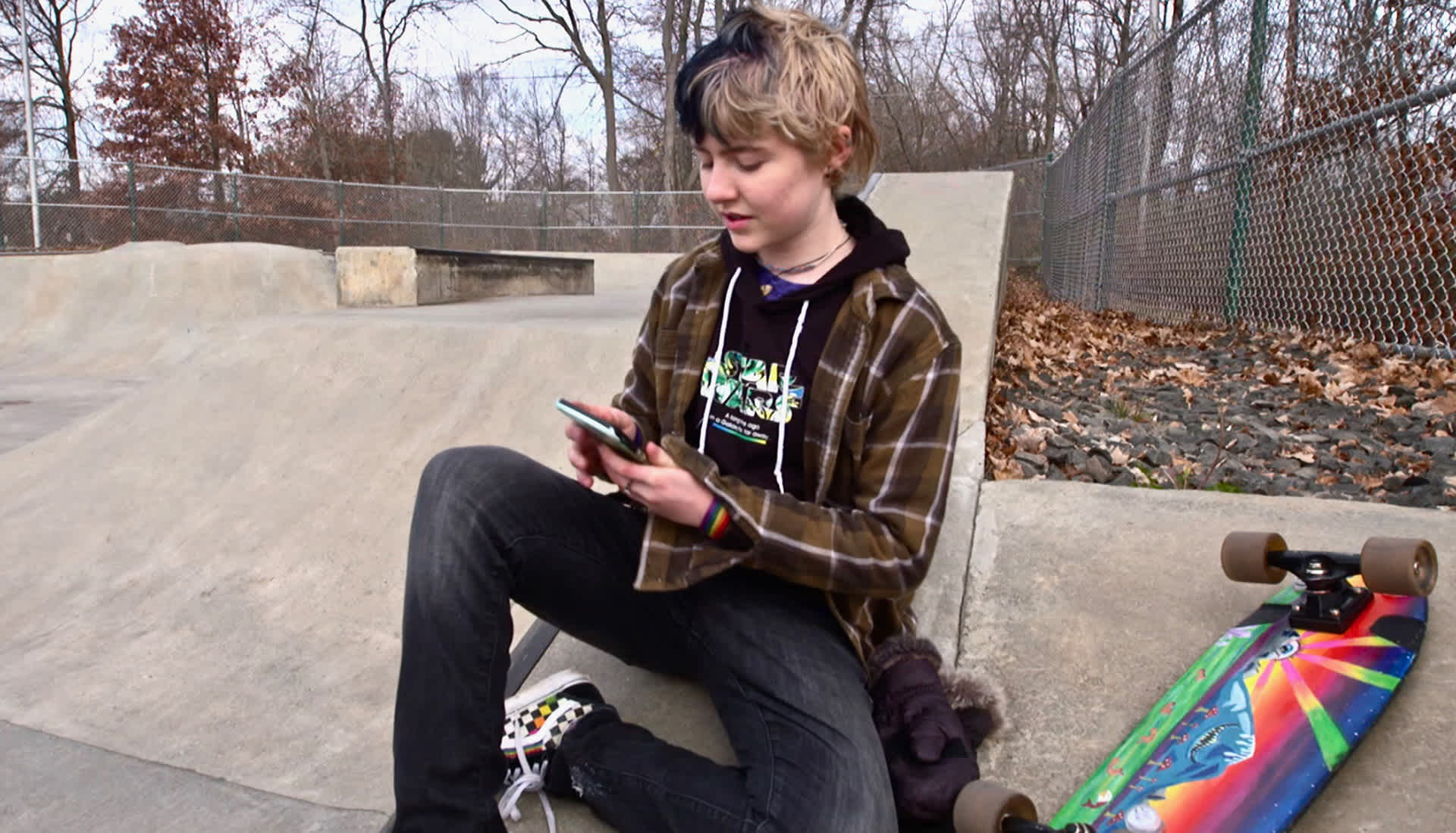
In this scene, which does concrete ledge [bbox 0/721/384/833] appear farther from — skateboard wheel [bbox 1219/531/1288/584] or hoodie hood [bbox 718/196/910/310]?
skateboard wheel [bbox 1219/531/1288/584]

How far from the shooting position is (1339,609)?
6.07 feet

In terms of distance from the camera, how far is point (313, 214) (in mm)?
19688

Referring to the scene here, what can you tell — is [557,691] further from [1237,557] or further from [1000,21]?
[1000,21]

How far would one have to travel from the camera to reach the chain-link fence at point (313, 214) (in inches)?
690

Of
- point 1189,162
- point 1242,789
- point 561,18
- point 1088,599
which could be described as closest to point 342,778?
point 1088,599

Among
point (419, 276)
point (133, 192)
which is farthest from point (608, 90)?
point (419, 276)

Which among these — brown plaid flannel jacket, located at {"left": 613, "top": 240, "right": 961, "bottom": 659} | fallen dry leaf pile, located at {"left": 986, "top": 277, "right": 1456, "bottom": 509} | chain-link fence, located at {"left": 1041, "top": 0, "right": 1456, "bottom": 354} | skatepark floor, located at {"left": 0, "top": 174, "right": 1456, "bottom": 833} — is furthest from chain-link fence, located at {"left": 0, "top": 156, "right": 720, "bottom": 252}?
brown plaid flannel jacket, located at {"left": 613, "top": 240, "right": 961, "bottom": 659}

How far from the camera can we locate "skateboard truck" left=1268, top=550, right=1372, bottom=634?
1832 millimetres

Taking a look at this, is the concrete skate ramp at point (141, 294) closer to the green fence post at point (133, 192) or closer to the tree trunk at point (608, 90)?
the green fence post at point (133, 192)

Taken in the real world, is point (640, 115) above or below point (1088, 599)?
above

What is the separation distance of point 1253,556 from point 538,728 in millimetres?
1483

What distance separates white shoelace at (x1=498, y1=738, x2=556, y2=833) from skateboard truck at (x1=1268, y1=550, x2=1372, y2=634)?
147 cm

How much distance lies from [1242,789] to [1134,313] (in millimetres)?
6446

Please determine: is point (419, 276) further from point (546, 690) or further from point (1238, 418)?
point (546, 690)
